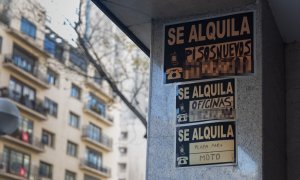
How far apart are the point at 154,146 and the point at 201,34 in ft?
2.72

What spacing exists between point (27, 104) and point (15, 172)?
382cm

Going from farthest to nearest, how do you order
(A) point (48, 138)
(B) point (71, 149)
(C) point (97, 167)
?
(C) point (97, 167) < (B) point (71, 149) < (A) point (48, 138)

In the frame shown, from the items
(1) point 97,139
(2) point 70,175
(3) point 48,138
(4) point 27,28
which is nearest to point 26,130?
(3) point 48,138

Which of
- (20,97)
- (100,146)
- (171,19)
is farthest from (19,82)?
(171,19)

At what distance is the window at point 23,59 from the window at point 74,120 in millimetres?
4880

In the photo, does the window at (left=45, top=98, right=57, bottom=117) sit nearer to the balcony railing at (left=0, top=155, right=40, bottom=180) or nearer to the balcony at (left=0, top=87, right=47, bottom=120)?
the balcony at (left=0, top=87, right=47, bottom=120)

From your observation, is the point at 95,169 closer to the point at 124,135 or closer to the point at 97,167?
the point at 97,167

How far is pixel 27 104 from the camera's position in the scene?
3347cm

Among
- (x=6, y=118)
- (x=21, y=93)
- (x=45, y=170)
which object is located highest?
(x=21, y=93)

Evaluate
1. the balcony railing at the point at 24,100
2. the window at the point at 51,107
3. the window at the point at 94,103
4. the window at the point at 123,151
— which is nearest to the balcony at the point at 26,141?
the balcony railing at the point at 24,100

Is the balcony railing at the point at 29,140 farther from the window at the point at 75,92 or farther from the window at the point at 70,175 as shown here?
the window at the point at 75,92

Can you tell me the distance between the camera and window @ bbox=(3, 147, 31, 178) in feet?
103

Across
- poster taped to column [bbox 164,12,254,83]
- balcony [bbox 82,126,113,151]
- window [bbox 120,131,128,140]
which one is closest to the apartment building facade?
balcony [bbox 82,126,113,151]

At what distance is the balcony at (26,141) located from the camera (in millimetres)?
31472
